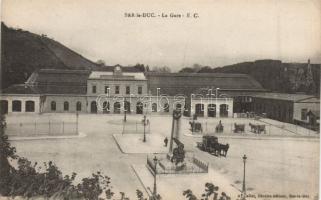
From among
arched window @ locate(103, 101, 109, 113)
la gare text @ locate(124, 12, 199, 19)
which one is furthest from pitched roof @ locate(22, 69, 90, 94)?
la gare text @ locate(124, 12, 199, 19)

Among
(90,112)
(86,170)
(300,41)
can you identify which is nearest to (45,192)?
(86,170)

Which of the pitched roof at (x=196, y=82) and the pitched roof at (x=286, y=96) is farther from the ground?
the pitched roof at (x=196, y=82)

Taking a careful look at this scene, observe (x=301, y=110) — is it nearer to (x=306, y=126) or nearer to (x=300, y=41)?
(x=306, y=126)

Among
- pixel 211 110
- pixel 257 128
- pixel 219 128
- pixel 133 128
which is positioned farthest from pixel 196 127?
pixel 133 128

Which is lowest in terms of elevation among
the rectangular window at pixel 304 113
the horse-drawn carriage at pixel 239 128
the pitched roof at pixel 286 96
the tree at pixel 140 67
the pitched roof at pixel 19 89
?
the horse-drawn carriage at pixel 239 128

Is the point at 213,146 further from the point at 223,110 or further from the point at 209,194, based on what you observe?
the point at 209,194

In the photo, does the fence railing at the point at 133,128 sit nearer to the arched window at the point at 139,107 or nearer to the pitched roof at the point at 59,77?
the arched window at the point at 139,107

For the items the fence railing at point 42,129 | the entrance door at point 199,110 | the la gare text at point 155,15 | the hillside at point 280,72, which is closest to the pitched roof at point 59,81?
the fence railing at point 42,129
